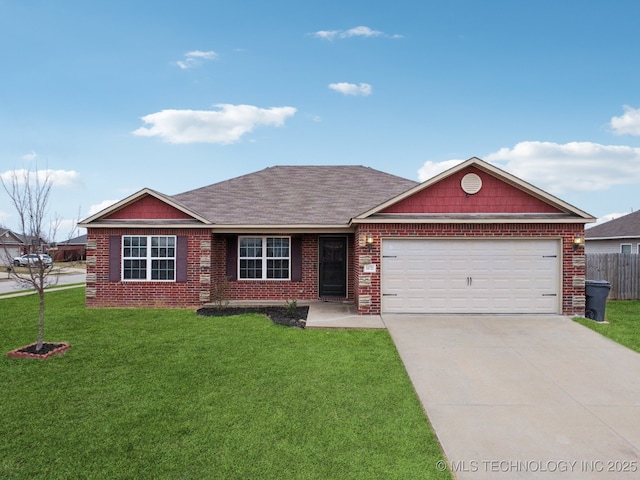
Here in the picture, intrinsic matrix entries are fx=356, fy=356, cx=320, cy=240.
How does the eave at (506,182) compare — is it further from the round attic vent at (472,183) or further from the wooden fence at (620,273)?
the wooden fence at (620,273)

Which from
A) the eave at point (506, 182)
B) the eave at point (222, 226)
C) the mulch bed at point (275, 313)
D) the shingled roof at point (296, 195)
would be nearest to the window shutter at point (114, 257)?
the eave at point (222, 226)

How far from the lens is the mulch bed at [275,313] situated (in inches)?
381

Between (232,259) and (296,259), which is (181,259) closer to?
(232,259)

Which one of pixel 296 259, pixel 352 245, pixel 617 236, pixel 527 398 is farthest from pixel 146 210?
pixel 617 236

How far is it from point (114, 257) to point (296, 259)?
6.15 meters

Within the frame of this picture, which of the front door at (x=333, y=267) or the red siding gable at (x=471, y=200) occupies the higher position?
the red siding gable at (x=471, y=200)

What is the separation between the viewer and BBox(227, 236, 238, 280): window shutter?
1311 cm

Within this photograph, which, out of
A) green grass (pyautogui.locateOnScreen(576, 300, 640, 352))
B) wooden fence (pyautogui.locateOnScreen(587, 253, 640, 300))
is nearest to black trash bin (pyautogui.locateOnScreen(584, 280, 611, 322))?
green grass (pyautogui.locateOnScreen(576, 300, 640, 352))

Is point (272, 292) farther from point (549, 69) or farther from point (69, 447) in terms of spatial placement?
point (549, 69)

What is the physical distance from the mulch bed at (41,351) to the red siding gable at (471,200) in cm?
833

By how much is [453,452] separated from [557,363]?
4092mm

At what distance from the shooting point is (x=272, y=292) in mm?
13078

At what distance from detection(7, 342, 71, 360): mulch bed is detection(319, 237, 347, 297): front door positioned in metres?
8.01

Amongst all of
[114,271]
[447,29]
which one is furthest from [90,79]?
[447,29]
